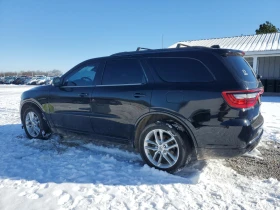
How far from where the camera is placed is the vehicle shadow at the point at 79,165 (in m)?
3.11

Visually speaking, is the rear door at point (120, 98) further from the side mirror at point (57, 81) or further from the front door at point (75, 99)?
the side mirror at point (57, 81)

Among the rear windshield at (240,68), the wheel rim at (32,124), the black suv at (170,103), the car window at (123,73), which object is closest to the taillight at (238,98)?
the black suv at (170,103)

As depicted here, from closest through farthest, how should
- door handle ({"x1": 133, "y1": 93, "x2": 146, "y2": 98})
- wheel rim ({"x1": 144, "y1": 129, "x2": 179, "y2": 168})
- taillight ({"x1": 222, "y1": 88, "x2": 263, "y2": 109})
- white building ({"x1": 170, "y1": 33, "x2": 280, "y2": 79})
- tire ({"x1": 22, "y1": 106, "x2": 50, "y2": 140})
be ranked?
taillight ({"x1": 222, "y1": 88, "x2": 263, "y2": 109}) < wheel rim ({"x1": 144, "y1": 129, "x2": 179, "y2": 168}) < door handle ({"x1": 133, "y1": 93, "x2": 146, "y2": 98}) < tire ({"x1": 22, "y1": 106, "x2": 50, "y2": 140}) < white building ({"x1": 170, "y1": 33, "x2": 280, "y2": 79})

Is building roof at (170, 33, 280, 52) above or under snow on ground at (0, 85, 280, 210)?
above

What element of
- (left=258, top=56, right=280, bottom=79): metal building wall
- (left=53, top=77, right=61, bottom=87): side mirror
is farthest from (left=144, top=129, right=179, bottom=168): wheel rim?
(left=258, top=56, right=280, bottom=79): metal building wall

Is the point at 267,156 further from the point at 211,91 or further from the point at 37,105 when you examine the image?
the point at 37,105

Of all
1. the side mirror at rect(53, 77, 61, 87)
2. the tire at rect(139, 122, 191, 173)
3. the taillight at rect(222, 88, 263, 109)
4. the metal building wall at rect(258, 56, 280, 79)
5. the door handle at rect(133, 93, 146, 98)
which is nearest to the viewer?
the taillight at rect(222, 88, 263, 109)

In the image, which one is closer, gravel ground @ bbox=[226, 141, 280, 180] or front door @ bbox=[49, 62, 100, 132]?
gravel ground @ bbox=[226, 141, 280, 180]

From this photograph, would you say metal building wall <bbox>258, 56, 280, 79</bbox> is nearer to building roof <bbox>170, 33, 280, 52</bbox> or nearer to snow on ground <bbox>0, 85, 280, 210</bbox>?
building roof <bbox>170, 33, 280, 52</bbox>

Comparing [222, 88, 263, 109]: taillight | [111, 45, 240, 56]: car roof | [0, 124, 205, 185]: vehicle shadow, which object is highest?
[111, 45, 240, 56]: car roof

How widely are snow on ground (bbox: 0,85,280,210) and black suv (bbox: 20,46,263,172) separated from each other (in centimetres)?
33

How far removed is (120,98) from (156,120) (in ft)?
2.25

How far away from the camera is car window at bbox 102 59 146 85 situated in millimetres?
3590

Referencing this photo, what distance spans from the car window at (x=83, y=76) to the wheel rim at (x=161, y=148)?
5.02 feet
